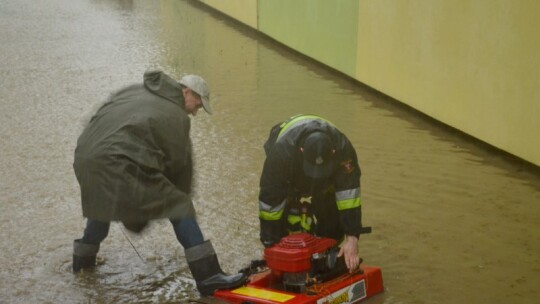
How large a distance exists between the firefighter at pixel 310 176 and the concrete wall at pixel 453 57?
12.0 ft

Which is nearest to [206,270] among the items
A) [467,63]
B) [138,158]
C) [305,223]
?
[305,223]

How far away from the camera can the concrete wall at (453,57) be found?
8.44m

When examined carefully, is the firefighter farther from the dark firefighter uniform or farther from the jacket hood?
the jacket hood

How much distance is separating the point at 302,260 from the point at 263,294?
12.2 inches

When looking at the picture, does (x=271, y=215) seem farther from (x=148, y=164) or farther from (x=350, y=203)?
(x=148, y=164)

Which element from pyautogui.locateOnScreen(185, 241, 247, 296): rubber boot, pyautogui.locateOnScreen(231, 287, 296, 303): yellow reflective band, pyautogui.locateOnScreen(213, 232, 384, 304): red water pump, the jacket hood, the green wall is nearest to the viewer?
pyautogui.locateOnScreen(231, 287, 296, 303): yellow reflective band

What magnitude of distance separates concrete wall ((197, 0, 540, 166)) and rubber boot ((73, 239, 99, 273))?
446 cm

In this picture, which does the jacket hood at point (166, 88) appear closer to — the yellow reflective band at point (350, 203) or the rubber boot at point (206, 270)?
the rubber boot at point (206, 270)

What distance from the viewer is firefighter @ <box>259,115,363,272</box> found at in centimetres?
514

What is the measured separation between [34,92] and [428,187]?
21.2ft

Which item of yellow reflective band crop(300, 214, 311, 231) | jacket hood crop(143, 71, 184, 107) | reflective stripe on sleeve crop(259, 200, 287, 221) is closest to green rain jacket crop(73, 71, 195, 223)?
jacket hood crop(143, 71, 184, 107)

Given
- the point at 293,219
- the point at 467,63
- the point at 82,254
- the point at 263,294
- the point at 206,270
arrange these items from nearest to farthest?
the point at 263,294 < the point at 206,270 < the point at 293,219 < the point at 82,254 < the point at 467,63

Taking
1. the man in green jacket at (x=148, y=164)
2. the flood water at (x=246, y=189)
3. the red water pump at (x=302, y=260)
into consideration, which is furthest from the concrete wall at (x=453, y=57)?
the man in green jacket at (x=148, y=164)

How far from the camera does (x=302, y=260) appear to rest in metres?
5.19
